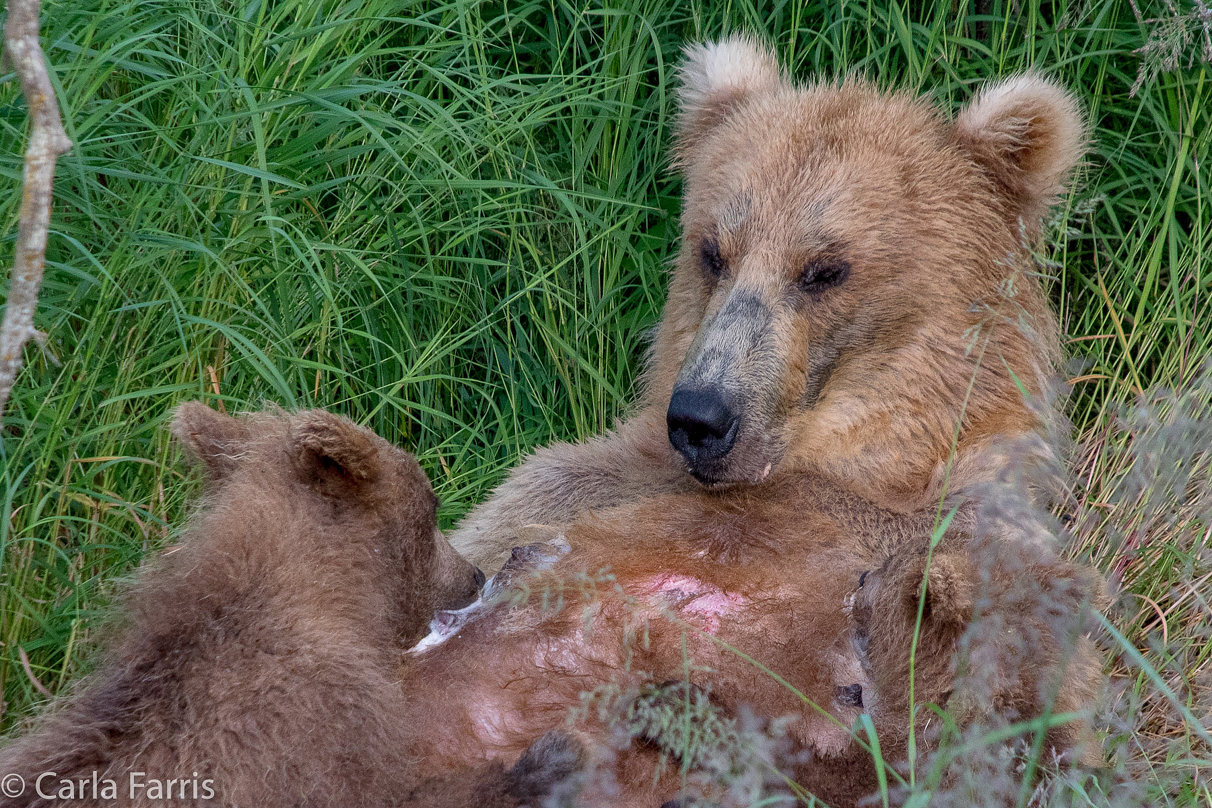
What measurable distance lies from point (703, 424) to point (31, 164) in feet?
5.38

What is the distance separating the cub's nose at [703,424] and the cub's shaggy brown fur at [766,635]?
0.17m

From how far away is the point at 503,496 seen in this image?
11.9ft

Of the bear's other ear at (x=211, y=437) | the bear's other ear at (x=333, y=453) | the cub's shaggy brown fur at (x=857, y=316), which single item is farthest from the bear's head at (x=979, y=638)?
the bear's other ear at (x=211, y=437)

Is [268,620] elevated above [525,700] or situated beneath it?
elevated above

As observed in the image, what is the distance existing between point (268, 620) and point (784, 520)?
4.28 ft

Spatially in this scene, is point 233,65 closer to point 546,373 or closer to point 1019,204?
point 546,373

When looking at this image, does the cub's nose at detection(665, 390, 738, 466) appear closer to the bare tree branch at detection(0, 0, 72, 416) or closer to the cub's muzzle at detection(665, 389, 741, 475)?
the cub's muzzle at detection(665, 389, 741, 475)

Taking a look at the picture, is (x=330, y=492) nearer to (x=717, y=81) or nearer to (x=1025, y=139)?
(x=717, y=81)

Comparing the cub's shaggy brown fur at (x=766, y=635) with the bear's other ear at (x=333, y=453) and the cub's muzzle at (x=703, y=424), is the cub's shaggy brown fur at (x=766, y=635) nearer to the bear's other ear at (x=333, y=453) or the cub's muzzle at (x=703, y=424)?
the cub's muzzle at (x=703, y=424)

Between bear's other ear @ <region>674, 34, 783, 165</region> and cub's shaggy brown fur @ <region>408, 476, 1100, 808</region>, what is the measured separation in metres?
1.54

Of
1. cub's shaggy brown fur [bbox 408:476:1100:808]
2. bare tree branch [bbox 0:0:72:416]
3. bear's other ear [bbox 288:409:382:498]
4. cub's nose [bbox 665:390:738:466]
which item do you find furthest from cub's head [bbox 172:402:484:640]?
cub's nose [bbox 665:390:738:466]

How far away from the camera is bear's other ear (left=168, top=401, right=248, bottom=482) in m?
2.74

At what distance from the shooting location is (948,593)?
2.36 m

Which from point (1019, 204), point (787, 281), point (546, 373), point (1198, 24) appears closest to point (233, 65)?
point (546, 373)
